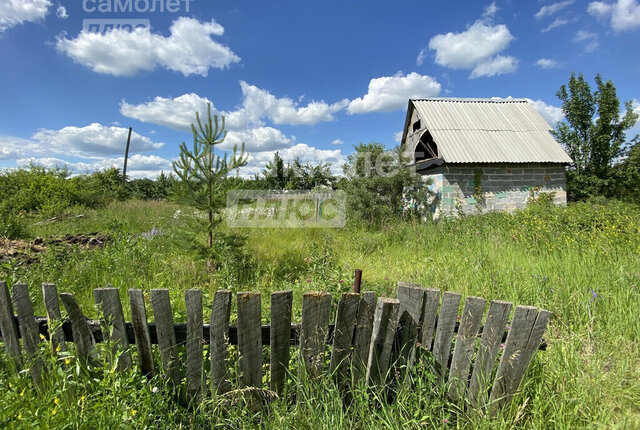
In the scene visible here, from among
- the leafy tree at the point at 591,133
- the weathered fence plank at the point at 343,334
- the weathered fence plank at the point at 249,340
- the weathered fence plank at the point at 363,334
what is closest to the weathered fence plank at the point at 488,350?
the weathered fence plank at the point at 363,334

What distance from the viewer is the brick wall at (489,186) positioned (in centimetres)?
1031

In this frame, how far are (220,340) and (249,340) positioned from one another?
0.17 meters

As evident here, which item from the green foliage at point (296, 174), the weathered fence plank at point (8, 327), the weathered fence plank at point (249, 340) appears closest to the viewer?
the weathered fence plank at point (249, 340)

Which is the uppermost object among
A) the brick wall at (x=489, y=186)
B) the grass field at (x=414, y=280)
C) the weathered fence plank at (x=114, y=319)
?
the brick wall at (x=489, y=186)

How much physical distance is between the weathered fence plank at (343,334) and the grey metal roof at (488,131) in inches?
369

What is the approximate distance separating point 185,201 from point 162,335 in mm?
3208

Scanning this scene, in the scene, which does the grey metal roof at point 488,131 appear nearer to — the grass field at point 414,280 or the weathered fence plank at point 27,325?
the grass field at point 414,280

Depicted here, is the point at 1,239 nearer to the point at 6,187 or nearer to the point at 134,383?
the point at 134,383

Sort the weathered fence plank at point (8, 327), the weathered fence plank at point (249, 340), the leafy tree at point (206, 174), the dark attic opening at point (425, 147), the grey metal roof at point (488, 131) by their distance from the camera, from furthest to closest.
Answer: the dark attic opening at point (425, 147) < the grey metal roof at point (488, 131) < the leafy tree at point (206, 174) < the weathered fence plank at point (8, 327) < the weathered fence plank at point (249, 340)

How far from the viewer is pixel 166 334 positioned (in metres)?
1.79

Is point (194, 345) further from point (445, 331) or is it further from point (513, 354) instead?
point (513, 354)

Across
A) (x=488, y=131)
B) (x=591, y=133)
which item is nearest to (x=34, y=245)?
(x=488, y=131)

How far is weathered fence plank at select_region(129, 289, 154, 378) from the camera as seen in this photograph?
1.75 meters

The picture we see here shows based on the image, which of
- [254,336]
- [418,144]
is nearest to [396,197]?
[418,144]
